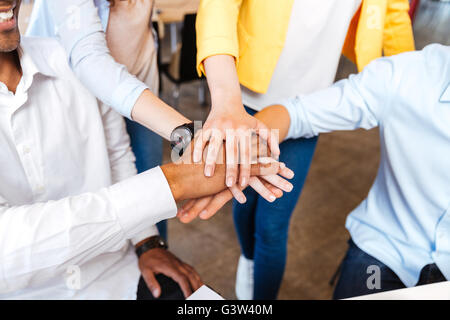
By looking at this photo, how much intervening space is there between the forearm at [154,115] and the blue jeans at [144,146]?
1.15ft

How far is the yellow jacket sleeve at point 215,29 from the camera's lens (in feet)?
2.87

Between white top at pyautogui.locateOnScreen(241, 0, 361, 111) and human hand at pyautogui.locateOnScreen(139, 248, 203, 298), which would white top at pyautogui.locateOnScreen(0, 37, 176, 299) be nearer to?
human hand at pyautogui.locateOnScreen(139, 248, 203, 298)

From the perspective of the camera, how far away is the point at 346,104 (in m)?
1.04

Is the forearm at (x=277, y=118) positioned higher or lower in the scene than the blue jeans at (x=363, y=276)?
higher

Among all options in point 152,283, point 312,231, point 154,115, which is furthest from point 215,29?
point 312,231

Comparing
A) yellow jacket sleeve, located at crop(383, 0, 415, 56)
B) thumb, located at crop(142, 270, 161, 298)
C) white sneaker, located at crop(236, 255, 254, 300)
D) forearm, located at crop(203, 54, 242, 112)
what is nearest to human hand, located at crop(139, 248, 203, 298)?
thumb, located at crop(142, 270, 161, 298)

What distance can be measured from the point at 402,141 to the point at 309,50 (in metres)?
0.35

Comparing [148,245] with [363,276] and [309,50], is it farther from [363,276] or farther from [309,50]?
[309,50]

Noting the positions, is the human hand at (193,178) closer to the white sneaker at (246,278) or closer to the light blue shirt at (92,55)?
the light blue shirt at (92,55)

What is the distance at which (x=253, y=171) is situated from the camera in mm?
854

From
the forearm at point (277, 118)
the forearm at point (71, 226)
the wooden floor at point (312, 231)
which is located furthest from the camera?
the wooden floor at point (312, 231)

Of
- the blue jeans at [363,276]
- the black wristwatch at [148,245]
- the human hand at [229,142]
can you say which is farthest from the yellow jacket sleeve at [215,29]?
the blue jeans at [363,276]
